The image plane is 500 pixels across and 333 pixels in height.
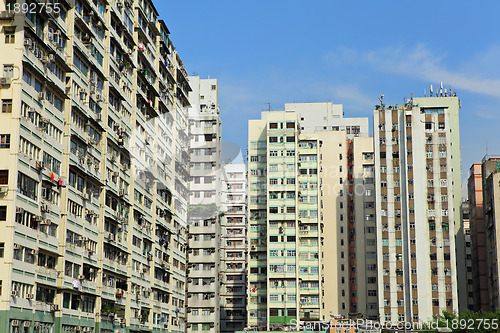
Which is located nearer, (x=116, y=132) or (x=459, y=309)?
(x=116, y=132)

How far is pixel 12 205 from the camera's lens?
4128 cm

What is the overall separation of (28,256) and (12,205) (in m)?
3.54

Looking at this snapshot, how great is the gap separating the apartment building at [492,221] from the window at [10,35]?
6567cm

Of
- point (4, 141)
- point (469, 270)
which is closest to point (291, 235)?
point (469, 270)

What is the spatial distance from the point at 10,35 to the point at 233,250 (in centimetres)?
8123

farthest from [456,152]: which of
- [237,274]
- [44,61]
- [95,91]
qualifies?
[44,61]

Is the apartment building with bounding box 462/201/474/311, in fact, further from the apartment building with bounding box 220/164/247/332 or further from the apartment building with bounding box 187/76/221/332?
the apartment building with bounding box 187/76/221/332

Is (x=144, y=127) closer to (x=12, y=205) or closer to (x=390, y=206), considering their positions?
(x=12, y=205)

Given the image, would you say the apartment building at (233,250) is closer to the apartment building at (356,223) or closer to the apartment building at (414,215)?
the apartment building at (356,223)

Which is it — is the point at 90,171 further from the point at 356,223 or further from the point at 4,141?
the point at 356,223

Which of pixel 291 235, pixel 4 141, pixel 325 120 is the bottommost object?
pixel 291 235

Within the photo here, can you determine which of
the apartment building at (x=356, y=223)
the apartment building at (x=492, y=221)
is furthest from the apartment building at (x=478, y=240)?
the apartment building at (x=356, y=223)

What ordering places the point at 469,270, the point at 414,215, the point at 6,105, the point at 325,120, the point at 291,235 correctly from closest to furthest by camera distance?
the point at 6,105, the point at 414,215, the point at 291,235, the point at 469,270, the point at 325,120

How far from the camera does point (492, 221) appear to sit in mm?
91688
